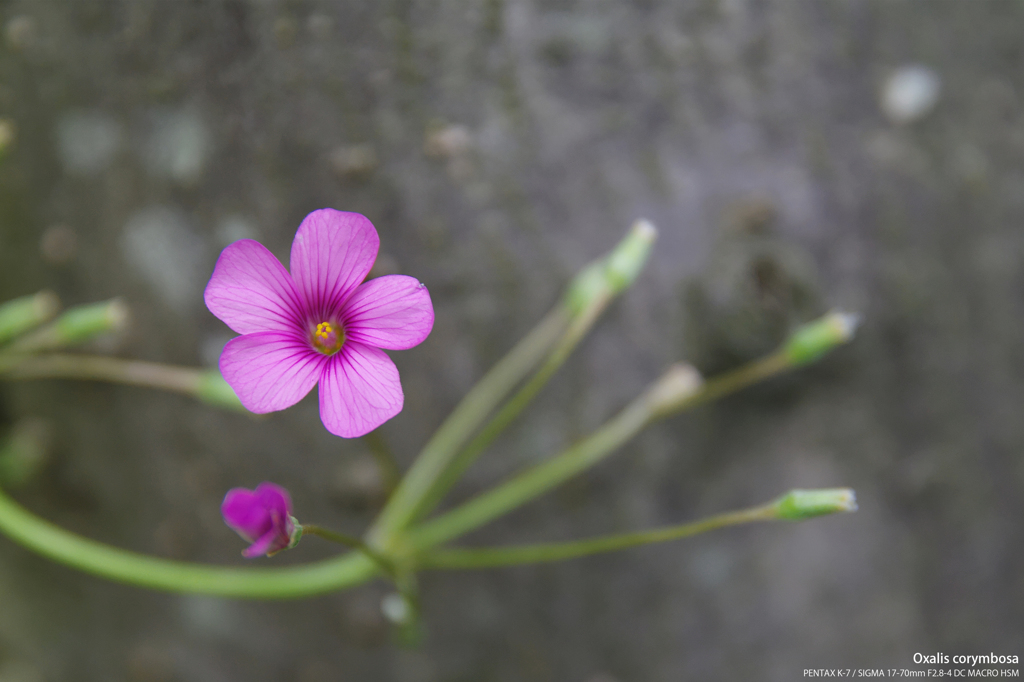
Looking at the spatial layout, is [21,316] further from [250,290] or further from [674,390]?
[674,390]

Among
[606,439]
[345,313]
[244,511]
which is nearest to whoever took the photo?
[244,511]

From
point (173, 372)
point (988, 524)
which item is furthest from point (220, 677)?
point (988, 524)

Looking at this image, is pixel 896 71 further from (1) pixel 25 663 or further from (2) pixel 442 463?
(1) pixel 25 663

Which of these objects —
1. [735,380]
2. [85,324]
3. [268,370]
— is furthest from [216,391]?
[735,380]

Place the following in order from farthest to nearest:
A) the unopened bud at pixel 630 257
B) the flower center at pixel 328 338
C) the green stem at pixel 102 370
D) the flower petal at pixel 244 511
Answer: the green stem at pixel 102 370 → the unopened bud at pixel 630 257 → the flower center at pixel 328 338 → the flower petal at pixel 244 511

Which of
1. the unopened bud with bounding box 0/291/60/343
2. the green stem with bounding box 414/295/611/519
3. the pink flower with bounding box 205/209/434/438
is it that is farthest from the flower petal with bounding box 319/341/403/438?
the unopened bud with bounding box 0/291/60/343

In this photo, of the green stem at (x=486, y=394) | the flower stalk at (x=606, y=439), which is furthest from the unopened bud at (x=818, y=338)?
the green stem at (x=486, y=394)

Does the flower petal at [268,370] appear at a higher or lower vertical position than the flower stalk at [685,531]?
higher

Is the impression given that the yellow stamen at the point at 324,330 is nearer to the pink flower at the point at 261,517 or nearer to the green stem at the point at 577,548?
the pink flower at the point at 261,517
